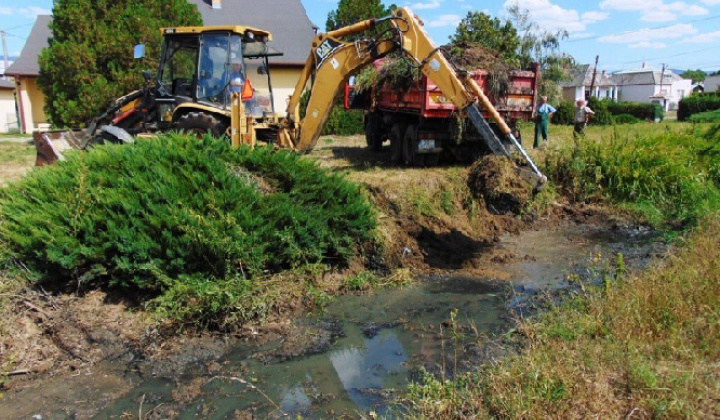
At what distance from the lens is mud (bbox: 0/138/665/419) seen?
4.81 m

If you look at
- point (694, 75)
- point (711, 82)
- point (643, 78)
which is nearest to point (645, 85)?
point (643, 78)

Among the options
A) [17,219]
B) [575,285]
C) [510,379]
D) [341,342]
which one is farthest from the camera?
[575,285]

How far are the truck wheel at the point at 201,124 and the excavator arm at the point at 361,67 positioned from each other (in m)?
1.00

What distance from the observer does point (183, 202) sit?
21.3 ft

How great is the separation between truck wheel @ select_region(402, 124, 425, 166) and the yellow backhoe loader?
7.57 feet

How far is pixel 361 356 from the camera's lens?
18.6 feet

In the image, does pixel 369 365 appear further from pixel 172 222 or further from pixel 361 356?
pixel 172 222

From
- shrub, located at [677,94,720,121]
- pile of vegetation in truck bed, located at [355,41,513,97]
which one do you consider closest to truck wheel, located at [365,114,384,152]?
pile of vegetation in truck bed, located at [355,41,513,97]

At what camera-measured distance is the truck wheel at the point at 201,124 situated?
9.44 metres

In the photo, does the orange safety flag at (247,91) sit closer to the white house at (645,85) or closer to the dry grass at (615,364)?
the dry grass at (615,364)

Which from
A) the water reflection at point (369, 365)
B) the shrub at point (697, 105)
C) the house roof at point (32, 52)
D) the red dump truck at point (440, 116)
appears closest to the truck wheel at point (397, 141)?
the red dump truck at point (440, 116)

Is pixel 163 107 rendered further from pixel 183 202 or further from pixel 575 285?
pixel 575 285

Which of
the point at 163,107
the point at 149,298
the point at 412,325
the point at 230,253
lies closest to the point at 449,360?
the point at 412,325

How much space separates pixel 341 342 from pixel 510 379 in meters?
2.28
